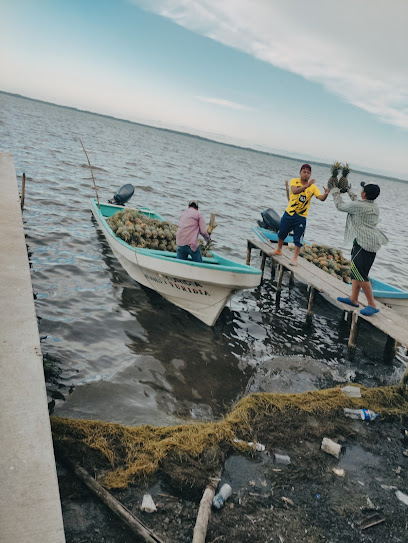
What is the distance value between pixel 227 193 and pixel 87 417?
99.4 ft

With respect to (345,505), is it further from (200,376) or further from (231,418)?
(200,376)

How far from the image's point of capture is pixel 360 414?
18.8ft

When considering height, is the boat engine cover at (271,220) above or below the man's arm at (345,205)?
below

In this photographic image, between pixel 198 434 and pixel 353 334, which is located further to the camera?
pixel 353 334

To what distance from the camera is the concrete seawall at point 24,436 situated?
2834mm

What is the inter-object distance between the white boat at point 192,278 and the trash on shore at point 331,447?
12.2 feet

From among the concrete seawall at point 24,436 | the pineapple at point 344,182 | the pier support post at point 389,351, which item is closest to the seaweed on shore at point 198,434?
the concrete seawall at point 24,436

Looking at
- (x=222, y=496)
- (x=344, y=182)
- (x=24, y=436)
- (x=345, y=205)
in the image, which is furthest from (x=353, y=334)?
(x=24, y=436)

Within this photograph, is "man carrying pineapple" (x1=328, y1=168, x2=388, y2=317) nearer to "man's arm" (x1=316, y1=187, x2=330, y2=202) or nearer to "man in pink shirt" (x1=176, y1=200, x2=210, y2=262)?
"man's arm" (x1=316, y1=187, x2=330, y2=202)

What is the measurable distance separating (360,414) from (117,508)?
3683 mm

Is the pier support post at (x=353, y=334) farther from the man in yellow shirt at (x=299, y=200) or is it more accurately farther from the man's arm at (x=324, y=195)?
the man in yellow shirt at (x=299, y=200)

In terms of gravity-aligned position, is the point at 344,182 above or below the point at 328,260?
above

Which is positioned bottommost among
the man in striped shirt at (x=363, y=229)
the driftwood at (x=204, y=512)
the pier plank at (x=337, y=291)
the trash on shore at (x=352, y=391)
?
the driftwood at (x=204, y=512)

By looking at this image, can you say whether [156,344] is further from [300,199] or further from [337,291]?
[300,199]
